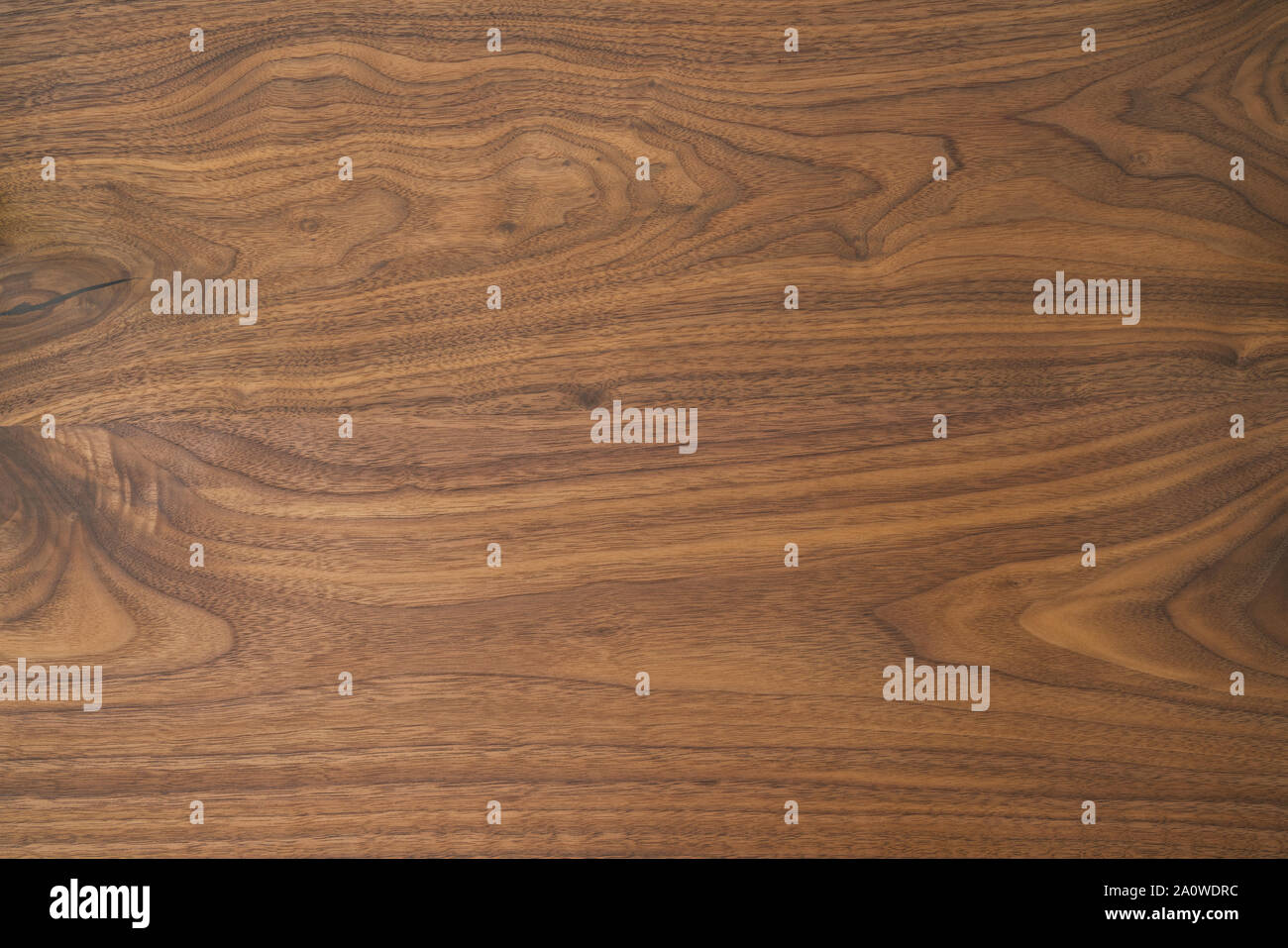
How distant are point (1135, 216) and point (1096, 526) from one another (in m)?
0.26

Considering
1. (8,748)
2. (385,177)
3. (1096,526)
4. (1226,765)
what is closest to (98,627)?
(8,748)

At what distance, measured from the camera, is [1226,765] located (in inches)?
26.8

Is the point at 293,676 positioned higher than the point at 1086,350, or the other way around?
the point at 1086,350

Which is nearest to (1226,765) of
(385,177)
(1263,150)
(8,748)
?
(1263,150)

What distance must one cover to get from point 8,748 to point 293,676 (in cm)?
24

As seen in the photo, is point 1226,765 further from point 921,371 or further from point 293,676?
point 293,676

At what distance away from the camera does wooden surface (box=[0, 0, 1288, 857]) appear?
0.68 m

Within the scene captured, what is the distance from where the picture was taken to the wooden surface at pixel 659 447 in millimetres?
684

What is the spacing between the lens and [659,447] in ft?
2.28

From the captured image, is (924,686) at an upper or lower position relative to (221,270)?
lower

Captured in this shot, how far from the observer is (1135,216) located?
0.69 m

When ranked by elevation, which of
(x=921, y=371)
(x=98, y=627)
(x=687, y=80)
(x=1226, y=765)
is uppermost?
(x=687, y=80)
